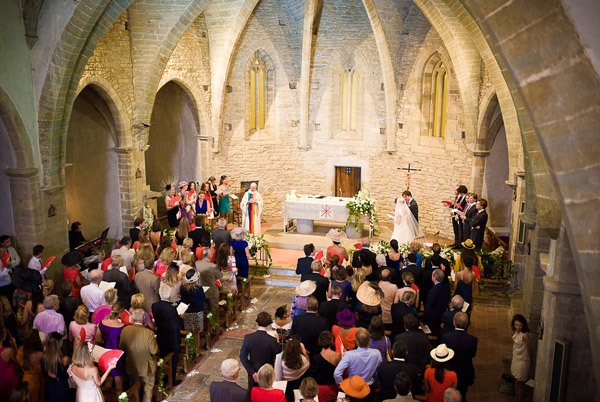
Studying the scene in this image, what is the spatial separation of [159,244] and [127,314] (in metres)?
3.59

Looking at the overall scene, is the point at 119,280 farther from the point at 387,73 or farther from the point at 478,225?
the point at 387,73

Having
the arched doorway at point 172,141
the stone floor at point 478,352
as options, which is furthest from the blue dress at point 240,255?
the arched doorway at point 172,141

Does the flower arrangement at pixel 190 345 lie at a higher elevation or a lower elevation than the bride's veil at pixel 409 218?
lower

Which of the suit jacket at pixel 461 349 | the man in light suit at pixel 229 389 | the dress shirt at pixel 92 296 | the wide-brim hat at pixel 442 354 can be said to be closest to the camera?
the man in light suit at pixel 229 389

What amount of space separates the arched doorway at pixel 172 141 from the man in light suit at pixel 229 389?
43.0 ft

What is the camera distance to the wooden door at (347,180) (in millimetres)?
20078

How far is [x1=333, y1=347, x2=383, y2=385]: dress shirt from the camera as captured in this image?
7.00 m

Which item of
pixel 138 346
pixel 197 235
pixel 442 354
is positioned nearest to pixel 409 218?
pixel 197 235

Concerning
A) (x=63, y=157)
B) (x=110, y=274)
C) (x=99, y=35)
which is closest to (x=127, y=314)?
(x=110, y=274)

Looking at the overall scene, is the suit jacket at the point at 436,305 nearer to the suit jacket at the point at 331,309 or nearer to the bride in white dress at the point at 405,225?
the suit jacket at the point at 331,309

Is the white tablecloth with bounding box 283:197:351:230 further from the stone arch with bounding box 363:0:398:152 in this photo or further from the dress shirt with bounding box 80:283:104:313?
the dress shirt with bounding box 80:283:104:313

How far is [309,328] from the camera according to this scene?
311 inches

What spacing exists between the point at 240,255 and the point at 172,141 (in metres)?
8.42

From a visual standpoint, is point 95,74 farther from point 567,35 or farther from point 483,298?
point 567,35
